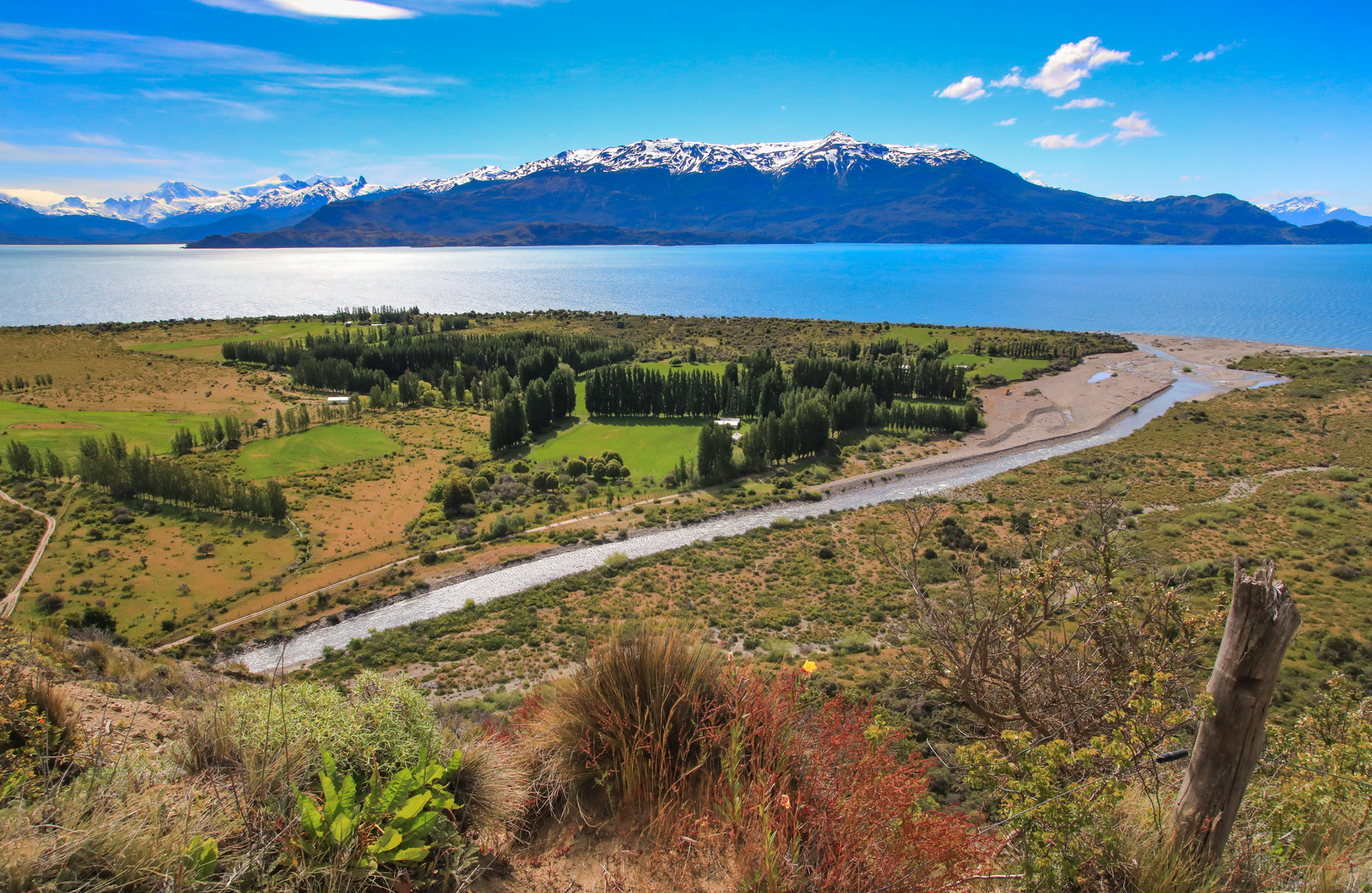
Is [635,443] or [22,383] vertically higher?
[22,383]

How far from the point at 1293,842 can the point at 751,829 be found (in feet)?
13.5

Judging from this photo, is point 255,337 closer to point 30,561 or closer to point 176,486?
point 176,486

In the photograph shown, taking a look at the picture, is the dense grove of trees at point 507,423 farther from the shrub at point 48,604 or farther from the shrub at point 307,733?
the shrub at point 307,733

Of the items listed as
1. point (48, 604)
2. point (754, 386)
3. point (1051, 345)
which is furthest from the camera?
point (1051, 345)

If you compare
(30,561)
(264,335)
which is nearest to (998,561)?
(30,561)

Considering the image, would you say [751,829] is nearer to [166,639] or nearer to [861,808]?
[861,808]

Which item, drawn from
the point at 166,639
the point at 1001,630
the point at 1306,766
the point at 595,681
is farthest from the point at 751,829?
the point at 166,639

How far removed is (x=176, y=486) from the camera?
47156 millimetres

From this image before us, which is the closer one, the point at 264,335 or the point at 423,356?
the point at 423,356

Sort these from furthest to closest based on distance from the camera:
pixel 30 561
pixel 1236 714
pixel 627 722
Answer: pixel 30 561 → pixel 627 722 → pixel 1236 714

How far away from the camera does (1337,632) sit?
2338cm

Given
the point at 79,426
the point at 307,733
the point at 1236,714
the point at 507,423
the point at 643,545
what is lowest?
the point at 643,545

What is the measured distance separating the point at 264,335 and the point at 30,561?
10231 cm

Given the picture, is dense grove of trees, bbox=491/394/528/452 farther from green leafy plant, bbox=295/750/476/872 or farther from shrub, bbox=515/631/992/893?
green leafy plant, bbox=295/750/476/872
